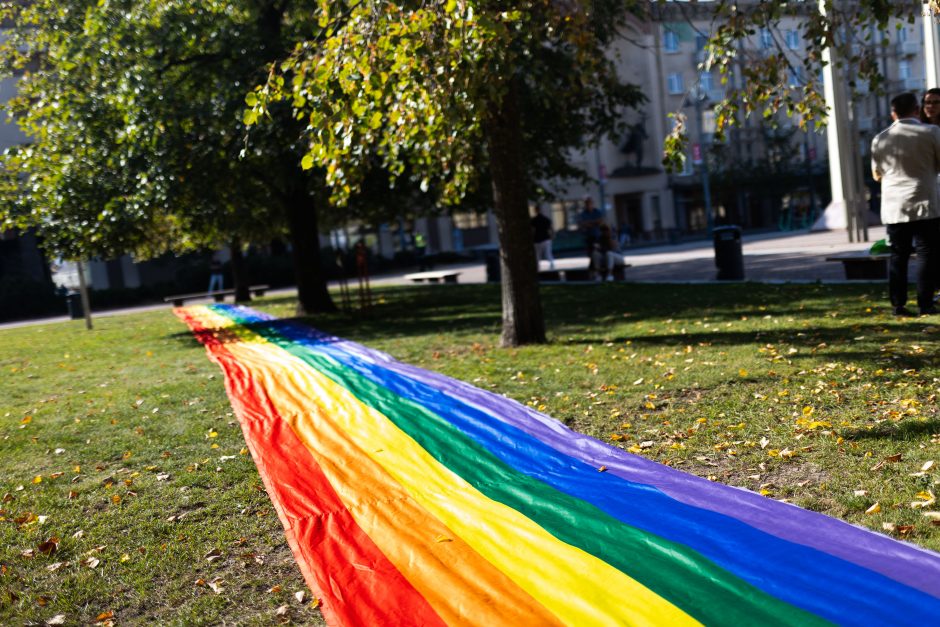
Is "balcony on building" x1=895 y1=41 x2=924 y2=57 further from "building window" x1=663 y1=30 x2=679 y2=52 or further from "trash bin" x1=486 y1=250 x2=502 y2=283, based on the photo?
"trash bin" x1=486 y1=250 x2=502 y2=283

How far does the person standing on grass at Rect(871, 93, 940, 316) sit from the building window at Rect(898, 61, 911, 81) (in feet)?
190

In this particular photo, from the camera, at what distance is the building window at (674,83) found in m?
57.8

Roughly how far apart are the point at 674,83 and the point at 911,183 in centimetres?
5260

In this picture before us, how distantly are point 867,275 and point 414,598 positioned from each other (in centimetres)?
1135

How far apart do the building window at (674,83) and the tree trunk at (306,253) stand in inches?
1760

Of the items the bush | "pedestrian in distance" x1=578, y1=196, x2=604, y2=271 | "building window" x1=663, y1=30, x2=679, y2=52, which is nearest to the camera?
"pedestrian in distance" x1=578, y1=196, x2=604, y2=271

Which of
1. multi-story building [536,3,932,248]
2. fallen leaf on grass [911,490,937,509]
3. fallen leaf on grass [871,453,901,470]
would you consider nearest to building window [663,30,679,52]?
multi-story building [536,3,932,248]

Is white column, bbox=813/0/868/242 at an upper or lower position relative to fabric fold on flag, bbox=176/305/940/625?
upper

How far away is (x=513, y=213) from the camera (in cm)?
980

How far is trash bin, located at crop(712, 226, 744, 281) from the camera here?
52.6ft

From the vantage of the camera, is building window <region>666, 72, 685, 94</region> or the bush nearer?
the bush

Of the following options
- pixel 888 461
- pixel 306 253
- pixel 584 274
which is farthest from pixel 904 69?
pixel 888 461

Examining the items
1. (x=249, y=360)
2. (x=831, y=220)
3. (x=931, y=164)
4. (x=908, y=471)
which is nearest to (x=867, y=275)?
(x=931, y=164)

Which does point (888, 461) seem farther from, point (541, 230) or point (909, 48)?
point (909, 48)
